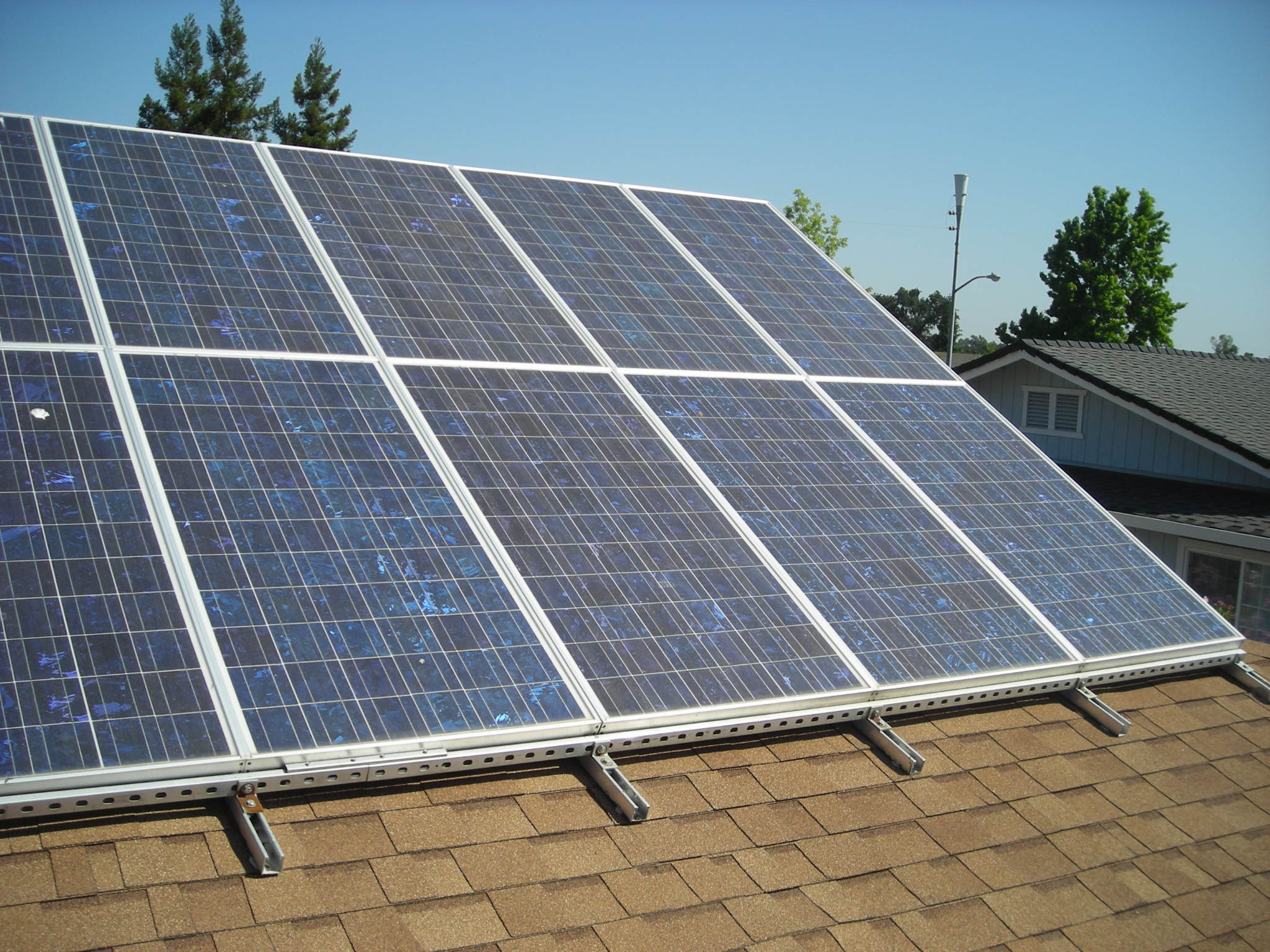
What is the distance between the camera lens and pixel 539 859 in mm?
5379

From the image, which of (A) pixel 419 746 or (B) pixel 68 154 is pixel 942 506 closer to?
(A) pixel 419 746

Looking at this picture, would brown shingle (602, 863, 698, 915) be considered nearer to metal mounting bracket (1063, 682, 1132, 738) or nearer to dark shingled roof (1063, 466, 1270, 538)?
metal mounting bracket (1063, 682, 1132, 738)

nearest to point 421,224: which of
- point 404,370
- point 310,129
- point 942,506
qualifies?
point 404,370

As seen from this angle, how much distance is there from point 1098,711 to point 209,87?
45361 millimetres

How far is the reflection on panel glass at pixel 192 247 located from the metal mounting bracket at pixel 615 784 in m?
3.64

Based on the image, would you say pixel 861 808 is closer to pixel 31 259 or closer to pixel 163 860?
pixel 163 860

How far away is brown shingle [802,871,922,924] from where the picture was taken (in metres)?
5.70

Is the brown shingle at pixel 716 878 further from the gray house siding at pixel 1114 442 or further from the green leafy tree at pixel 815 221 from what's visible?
the green leafy tree at pixel 815 221

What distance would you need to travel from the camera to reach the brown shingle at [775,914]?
543 cm

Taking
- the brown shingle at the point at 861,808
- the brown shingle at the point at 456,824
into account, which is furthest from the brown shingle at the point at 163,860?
the brown shingle at the point at 861,808

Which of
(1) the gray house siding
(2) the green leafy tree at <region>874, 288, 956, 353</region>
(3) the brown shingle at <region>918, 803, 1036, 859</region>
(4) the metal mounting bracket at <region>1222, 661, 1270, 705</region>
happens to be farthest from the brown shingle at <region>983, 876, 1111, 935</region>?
(2) the green leafy tree at <region>874, 288, 956, 353</region>

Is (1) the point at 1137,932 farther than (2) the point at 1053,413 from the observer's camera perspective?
No

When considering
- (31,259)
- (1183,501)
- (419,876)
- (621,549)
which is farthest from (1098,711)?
(1183,501)

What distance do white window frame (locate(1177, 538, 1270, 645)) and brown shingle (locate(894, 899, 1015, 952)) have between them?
15.1 metres
